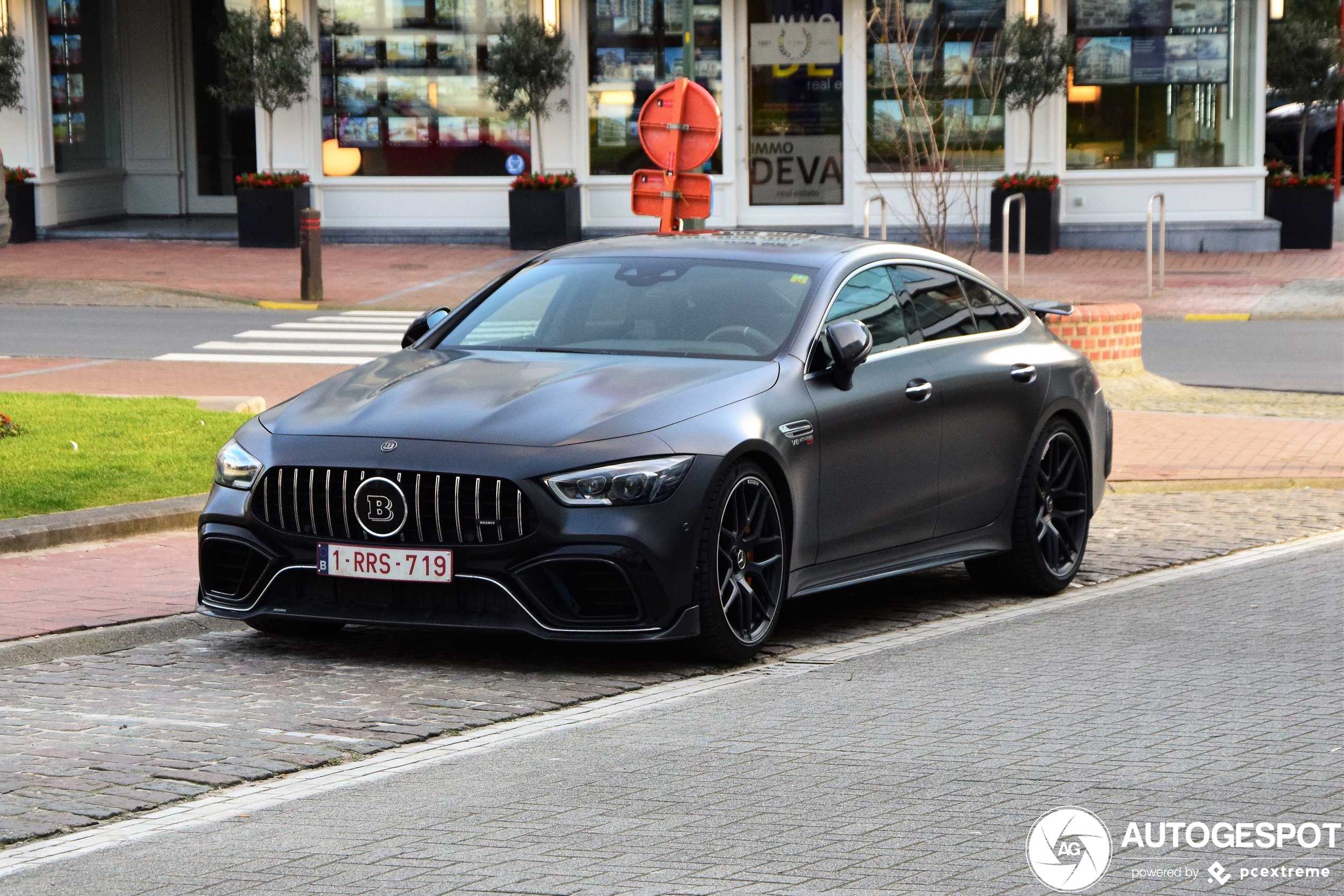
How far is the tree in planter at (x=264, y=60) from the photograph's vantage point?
2886 centimetres

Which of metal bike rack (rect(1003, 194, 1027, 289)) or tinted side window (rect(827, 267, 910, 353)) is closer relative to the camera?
tinted side window (rect(827, 267, 910, 353))

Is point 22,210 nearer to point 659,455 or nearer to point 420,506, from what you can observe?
point 420,506

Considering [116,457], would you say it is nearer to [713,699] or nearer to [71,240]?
[713,699]

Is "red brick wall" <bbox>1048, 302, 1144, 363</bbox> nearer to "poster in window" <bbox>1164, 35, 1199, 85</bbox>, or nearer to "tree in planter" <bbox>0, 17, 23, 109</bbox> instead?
"poster in window" <bbox>1164, 35, 1199, 85</bbox>

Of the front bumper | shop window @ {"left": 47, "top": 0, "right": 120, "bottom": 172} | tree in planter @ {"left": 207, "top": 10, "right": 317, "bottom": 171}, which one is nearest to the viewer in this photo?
the front bumper

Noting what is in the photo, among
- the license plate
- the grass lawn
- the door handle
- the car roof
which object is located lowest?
the grass lawn

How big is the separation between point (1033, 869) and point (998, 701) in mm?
1852

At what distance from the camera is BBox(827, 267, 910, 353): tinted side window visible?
7.94 m

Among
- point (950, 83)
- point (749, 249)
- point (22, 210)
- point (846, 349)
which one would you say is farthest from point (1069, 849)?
point (22, 210)

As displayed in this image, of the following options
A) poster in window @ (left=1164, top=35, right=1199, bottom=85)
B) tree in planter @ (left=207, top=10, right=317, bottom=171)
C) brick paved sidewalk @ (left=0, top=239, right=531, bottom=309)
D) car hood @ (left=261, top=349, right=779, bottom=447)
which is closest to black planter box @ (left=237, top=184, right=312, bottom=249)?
brick paved sidewalk @ (left=0, top=239, right=531, bottom=309)

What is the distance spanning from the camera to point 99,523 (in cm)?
941

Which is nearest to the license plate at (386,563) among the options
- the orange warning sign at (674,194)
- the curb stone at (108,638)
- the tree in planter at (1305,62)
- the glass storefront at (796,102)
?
the curb stone at (108,638)

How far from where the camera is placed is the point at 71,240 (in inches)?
1204

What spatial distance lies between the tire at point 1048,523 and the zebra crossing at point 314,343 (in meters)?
9.56
